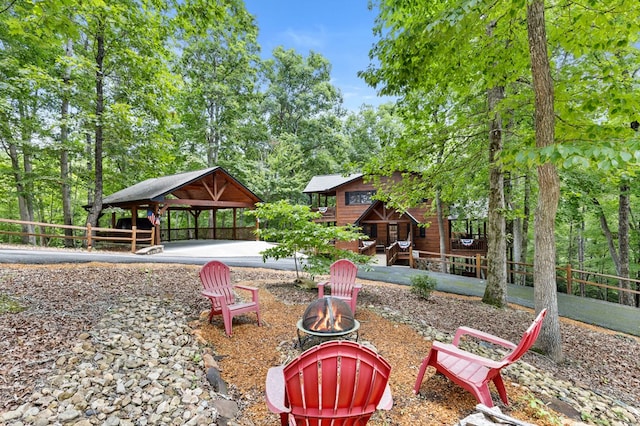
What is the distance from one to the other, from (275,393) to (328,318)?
1331 mm

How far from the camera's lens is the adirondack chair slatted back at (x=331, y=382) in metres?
1.73

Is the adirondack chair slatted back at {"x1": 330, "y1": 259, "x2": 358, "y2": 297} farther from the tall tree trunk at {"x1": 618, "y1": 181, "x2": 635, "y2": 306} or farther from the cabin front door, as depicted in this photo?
the cabin front door

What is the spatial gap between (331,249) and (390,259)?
28.9 ft

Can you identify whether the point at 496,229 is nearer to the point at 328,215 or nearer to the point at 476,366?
the point at 476,366

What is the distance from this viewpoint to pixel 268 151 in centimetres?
2505

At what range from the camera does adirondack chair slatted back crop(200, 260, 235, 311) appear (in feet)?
14.5

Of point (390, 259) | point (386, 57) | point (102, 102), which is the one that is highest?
point (102, 102)

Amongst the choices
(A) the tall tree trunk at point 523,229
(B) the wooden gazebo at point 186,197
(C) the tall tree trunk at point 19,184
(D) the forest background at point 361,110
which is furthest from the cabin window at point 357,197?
(C) the tall tree trunk at point 19,184

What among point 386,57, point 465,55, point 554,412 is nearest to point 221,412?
point 554,412

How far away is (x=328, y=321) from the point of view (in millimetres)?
3254

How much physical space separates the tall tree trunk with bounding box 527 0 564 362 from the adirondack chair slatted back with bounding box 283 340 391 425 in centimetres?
358

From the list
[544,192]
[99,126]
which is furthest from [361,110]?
[544,192]

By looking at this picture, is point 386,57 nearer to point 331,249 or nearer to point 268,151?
point 331,249

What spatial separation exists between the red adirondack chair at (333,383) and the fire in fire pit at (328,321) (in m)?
1.32
